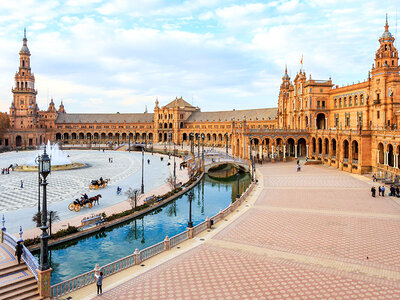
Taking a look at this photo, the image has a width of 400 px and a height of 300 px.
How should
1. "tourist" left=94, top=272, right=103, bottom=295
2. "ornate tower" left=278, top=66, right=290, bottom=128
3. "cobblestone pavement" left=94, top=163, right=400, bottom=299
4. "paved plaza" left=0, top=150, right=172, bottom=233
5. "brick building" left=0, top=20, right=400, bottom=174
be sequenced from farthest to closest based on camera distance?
"ornate tower" left=278, top=66, right=290, bottom=128, "brick building" left=0, top=20, right=400, bottom=174, "paved plaza" left=0, top=150, right=172, bottom=233, "cobblestone pavement" left=94, top=163, right=400, bottom=299, "tourist" left=94, top=272, right=103, bottom=295

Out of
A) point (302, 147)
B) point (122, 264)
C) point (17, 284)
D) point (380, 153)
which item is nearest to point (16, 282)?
point (17, 284)

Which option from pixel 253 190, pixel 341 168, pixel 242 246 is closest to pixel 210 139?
pixel 341 168

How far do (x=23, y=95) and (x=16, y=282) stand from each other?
126m

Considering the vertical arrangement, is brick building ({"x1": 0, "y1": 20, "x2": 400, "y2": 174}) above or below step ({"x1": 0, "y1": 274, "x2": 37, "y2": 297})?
above

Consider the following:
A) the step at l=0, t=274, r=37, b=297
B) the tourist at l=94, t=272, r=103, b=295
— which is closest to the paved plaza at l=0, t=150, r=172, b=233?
the step at l=0, t=274, r=37, b=297

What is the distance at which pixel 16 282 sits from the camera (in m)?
14.9

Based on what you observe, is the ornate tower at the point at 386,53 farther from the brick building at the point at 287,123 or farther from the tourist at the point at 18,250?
the tourist at the point at 18,250

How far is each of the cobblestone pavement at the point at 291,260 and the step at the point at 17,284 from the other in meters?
3.51

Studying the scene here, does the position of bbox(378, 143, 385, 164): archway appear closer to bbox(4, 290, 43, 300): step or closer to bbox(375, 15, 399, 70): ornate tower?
bbox(375, 15, 399, 70): ornate tower

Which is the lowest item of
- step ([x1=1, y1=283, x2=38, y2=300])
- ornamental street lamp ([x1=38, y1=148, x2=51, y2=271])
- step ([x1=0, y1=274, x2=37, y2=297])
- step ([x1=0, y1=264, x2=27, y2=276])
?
step ([x1=1, y1=283, x2=38, y2=300])

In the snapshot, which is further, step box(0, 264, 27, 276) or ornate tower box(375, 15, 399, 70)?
ornate tower box(375, 15, 399, 70)

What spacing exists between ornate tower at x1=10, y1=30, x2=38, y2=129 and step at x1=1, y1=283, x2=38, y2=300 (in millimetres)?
124629

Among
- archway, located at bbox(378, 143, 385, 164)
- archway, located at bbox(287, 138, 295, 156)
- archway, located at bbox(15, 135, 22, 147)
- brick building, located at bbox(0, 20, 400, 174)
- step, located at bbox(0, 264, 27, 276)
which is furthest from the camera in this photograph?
archway, located at bbox(15, 135, 22, 147)

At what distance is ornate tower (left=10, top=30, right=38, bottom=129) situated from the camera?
402ft
